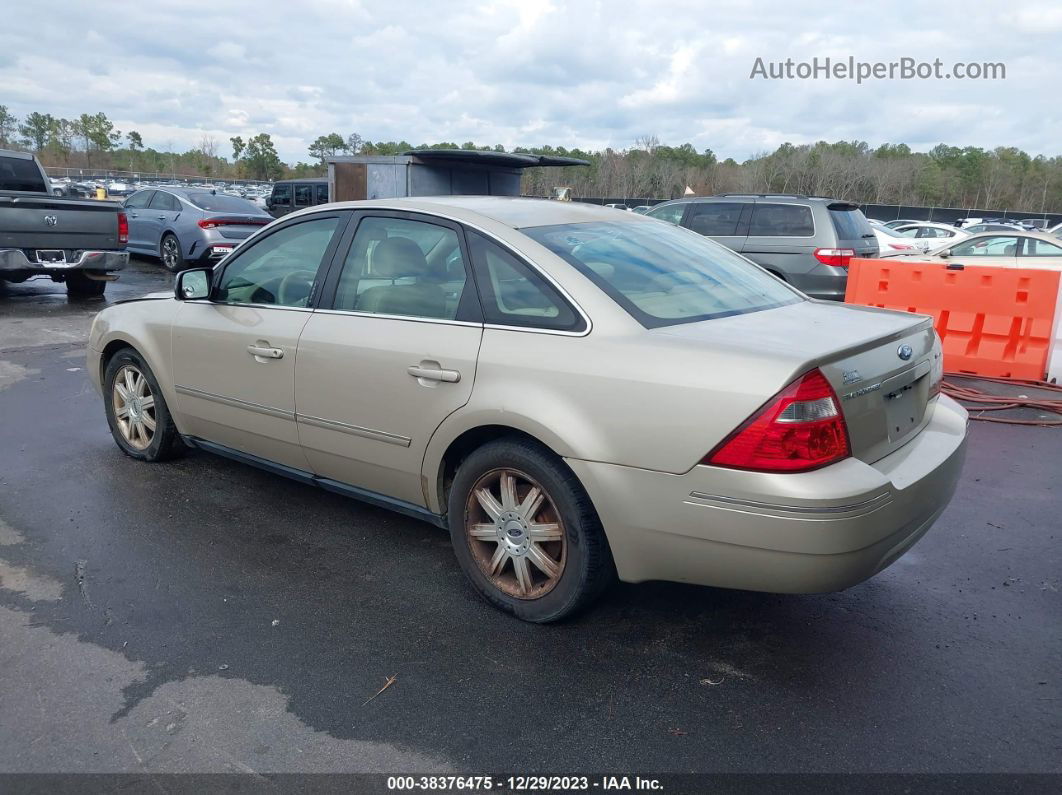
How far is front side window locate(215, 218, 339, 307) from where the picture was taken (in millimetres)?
4137

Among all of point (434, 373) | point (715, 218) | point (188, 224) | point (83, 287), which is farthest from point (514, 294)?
point (188, 224)

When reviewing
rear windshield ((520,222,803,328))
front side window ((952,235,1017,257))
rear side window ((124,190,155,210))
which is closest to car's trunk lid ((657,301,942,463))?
rear windshield ((520,222,803,328))

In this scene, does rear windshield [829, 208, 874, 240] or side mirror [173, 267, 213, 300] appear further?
rear windshield [829, 208, 874, 240]

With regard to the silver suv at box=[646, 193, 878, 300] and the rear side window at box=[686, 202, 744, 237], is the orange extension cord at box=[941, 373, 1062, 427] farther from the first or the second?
the rear side window at box=[686, 202, 744, 237]

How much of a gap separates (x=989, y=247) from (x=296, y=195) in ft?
55.1

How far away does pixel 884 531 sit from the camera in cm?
280

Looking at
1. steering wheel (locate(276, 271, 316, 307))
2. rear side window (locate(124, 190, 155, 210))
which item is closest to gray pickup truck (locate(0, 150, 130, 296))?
rear side window (locate(124, 190, 155, 210))

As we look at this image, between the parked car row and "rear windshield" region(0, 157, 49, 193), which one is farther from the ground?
"rear windshield" region(0, 157, 49, 193)

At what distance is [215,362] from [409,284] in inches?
53.3

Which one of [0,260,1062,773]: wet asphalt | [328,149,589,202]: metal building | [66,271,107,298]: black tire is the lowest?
[0,260,1062,773]: wet asphalt

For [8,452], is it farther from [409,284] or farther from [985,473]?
[985,473]

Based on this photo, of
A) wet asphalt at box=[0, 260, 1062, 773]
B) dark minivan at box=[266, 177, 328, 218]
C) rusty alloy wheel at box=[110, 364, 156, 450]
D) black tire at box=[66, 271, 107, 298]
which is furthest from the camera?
dark minivan at box=[266, 177, 328, 218]

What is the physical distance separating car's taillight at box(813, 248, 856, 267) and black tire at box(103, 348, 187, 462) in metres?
7.83

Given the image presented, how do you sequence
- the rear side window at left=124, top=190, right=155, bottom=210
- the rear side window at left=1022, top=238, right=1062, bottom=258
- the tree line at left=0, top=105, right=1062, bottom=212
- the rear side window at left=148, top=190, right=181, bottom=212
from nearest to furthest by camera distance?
the rear side window at left=1022, top=238, right=1062, bottom=258
the rear side window at left=148, top=190, right=181, bottom=212
the rear side window at left=124, top=190, right=155, bottom=210
the tree line at left=0, top=105, right=1062, bottom=212
